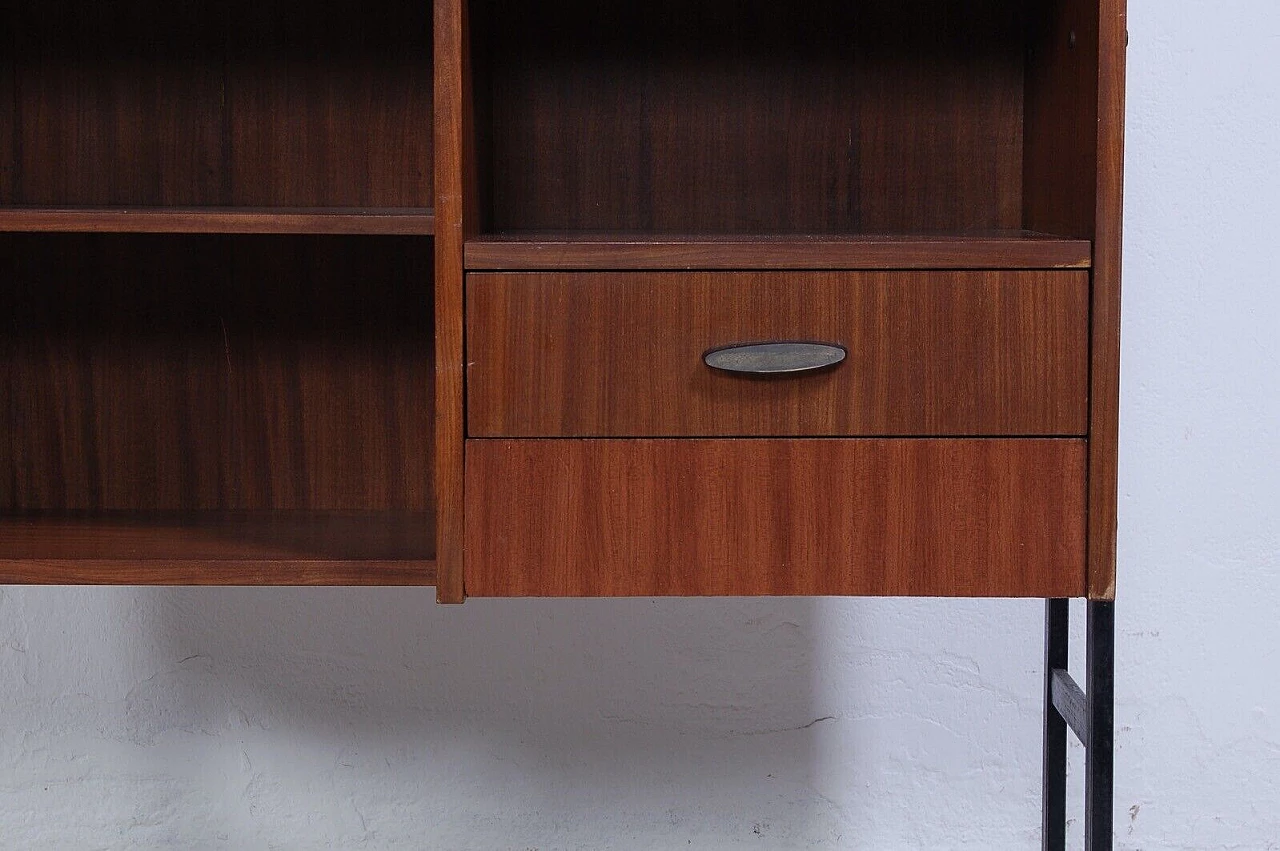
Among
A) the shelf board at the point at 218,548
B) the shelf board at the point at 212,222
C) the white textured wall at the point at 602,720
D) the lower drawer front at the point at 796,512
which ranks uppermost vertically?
the shelf board at the point at 212,222

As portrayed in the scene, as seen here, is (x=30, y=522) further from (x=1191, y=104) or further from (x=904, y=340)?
(x=1191, y=104)

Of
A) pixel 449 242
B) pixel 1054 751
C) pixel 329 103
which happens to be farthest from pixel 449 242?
pixel 1054 751

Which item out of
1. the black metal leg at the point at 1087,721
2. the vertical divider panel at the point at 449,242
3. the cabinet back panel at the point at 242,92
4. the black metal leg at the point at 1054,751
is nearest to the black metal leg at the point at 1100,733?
the black metal leg at the point at 1087,721

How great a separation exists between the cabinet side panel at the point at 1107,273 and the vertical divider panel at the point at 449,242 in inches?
20.1

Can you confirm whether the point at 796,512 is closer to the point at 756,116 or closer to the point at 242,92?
the point at 756,116

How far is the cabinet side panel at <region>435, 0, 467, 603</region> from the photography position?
105cm

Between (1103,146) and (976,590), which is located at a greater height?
(1103,146)

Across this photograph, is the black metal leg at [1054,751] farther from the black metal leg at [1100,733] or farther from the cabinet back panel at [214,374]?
the cabinet back panel at [214,374]

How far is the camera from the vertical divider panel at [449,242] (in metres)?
1.05

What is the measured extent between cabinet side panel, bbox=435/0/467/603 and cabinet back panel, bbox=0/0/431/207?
1.32ft

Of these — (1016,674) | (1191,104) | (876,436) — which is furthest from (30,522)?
(1191,104)

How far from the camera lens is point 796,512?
107 centimetres

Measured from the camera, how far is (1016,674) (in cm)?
181

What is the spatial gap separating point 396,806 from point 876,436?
1080 millimetres
